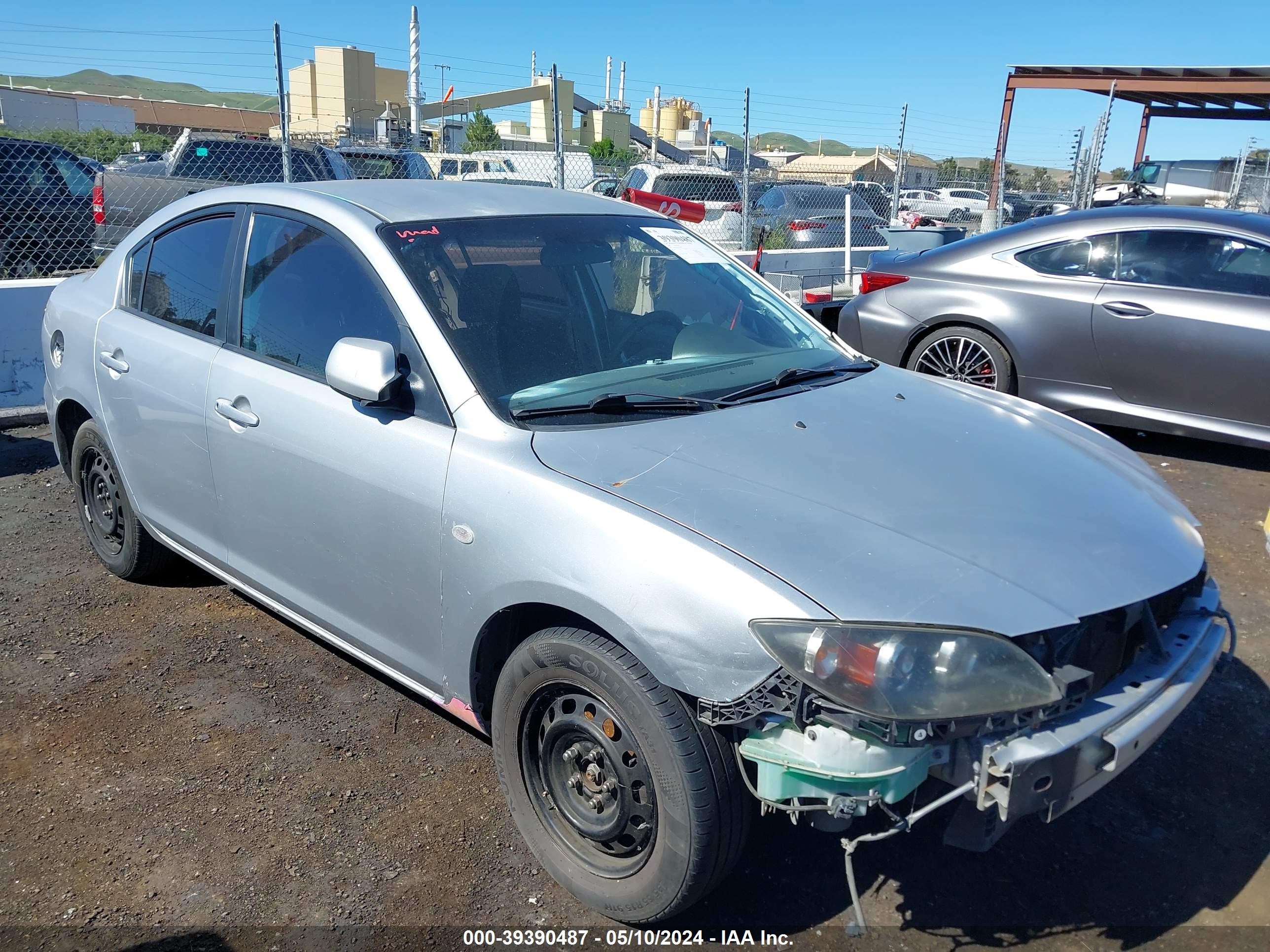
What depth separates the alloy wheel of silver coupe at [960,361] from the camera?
661cm

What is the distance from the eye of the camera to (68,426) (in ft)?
14.9

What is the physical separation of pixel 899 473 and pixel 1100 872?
1237 millimetres

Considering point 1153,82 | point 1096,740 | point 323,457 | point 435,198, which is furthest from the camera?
point 1153,82

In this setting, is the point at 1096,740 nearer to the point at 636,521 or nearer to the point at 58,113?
the point at 636,521

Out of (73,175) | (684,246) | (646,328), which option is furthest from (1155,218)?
(73,175)

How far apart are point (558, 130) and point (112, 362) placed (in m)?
5.77

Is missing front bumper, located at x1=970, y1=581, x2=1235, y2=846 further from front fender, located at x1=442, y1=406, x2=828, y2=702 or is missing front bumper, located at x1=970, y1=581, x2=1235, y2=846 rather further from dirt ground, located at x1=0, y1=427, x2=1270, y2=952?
dirt ground, located at x1=0, y1=427, x2=1270, y2=952

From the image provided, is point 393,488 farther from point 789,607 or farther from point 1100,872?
point 1100,872

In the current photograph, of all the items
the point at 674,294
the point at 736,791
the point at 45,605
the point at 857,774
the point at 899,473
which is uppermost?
the point at 674,294

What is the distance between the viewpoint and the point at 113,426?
158 inches

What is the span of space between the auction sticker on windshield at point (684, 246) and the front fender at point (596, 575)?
1.35 meters

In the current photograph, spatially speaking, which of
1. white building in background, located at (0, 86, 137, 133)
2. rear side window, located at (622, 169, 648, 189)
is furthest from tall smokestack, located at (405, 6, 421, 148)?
white building in background, located at (0, 86, 137, 133)

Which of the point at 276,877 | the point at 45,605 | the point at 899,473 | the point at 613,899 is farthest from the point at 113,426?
the point at 899,473

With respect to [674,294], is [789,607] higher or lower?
lower
